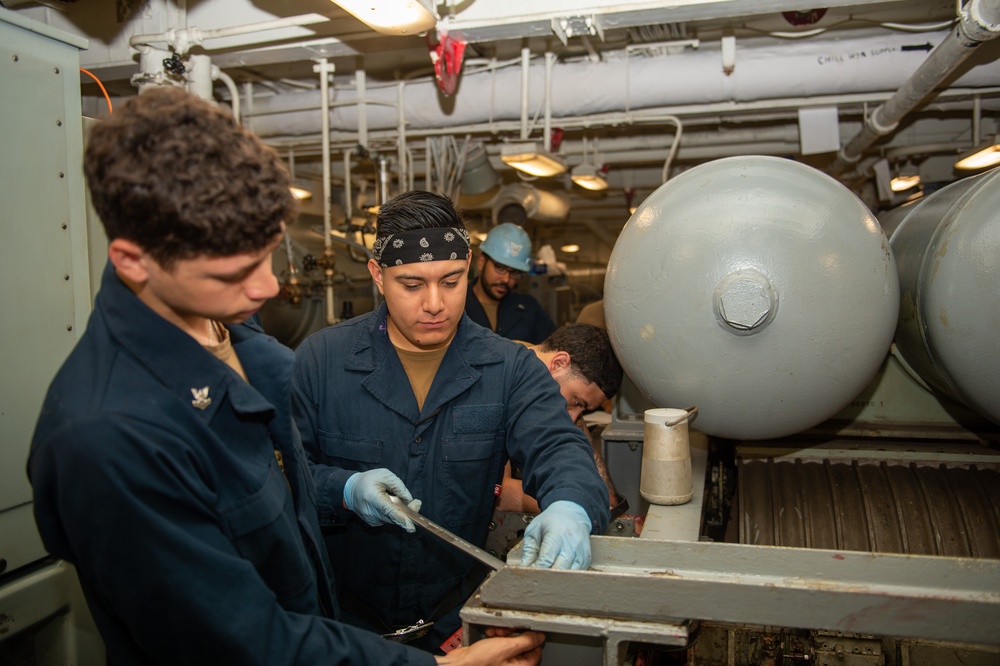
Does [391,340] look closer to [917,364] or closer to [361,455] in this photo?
[361,455]

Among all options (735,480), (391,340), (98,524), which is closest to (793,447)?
(735,480)

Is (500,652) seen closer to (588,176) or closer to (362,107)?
(362,107)

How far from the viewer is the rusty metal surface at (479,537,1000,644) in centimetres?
102

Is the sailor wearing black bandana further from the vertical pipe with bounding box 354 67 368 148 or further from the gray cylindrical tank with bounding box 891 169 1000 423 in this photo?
the vertical pipe with bounding box 354 67 368 148

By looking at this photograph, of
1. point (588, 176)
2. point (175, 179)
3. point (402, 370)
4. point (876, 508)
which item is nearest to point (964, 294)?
point (876, 508)

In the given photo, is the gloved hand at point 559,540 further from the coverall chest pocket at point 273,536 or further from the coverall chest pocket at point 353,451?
the coverall chest pocket at point 353,451

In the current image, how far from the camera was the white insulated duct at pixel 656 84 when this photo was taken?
11.4 feet

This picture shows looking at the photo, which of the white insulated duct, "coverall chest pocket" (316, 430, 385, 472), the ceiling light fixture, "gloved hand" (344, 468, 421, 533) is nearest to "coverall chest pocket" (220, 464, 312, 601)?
"gloved hand" (344, 468, 421, 533)

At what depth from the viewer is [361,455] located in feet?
5.83

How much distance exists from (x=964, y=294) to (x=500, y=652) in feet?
4.55

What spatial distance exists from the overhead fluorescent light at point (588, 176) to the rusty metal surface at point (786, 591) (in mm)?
4253

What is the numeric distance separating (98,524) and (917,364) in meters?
2.21

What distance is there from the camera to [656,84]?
375cm

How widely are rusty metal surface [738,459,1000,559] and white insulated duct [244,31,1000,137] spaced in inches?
87.8
